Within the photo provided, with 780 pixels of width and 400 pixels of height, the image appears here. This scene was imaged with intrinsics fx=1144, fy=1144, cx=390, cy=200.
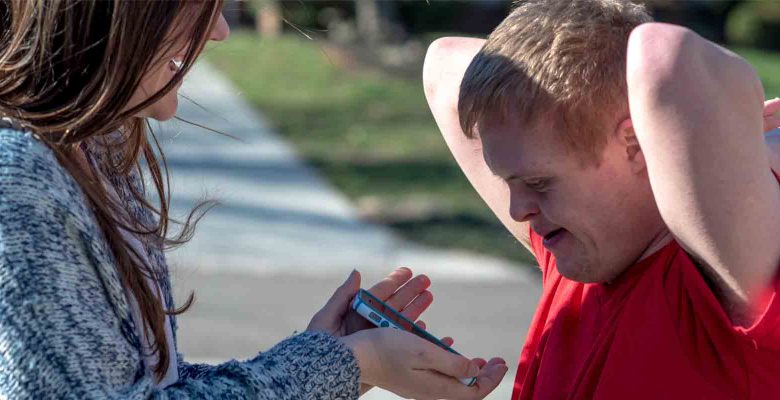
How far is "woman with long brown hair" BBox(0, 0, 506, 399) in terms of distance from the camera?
1542mm

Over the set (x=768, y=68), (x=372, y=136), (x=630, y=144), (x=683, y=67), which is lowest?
(x=768, y=68)


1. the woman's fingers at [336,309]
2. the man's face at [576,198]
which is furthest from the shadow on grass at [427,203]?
the man's face at [576,198]

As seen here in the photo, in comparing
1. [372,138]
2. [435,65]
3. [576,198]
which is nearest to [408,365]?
[576,198]

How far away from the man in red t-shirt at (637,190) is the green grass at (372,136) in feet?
12.3

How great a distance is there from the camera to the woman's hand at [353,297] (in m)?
2.04

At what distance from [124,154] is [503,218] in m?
0.80

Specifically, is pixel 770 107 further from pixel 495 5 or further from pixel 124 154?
pixel 495 5

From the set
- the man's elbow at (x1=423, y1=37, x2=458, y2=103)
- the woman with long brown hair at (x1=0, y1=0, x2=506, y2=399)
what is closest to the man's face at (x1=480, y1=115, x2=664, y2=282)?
the woman with long brown hair at (x1=0, y1=0, x2=506, y2=399)

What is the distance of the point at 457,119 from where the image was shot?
235 cm

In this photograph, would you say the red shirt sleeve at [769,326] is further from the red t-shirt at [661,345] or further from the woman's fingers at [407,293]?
the woman's fingers at [407,293]

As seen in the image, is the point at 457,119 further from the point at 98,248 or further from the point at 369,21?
the point at 369,21

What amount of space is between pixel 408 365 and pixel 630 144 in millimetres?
509

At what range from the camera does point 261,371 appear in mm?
1759

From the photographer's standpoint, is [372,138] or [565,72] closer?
[565,72]
